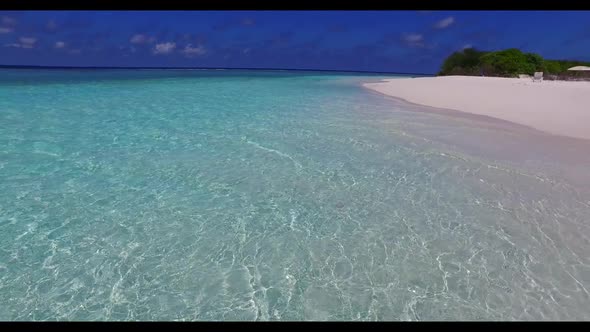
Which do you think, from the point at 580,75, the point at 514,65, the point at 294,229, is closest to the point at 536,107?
the point at 294,229

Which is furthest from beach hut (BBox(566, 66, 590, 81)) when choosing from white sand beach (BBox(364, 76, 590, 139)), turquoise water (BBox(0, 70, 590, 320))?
turquoise water (BBox(0, 70, 590, 320))

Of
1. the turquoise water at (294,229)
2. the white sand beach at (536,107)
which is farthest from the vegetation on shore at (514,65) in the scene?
the turquoise water at (294,229)

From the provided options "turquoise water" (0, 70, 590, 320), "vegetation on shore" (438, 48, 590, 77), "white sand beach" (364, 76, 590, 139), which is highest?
"vegetation on shore" (438, 48, 590, 77)

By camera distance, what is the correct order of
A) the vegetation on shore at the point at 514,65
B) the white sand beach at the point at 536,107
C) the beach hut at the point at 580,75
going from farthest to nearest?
the vegetation on shore at the point at 514,65
the beach hut at the point at 580,75
the white sand beach at the point at 536,107

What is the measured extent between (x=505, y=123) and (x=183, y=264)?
40.6ft

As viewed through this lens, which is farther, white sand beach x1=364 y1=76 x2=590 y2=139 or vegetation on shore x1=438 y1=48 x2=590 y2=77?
vegetation on shore x1=438 y1=48 x2=590 y2=77

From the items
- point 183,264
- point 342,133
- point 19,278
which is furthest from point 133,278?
point 342,133

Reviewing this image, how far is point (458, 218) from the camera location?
5293 millimetres

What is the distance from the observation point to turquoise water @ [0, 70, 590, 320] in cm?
352

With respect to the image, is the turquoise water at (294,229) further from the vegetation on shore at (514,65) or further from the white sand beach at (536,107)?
the vegetation on shore at (514,65)

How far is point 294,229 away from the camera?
195 inches

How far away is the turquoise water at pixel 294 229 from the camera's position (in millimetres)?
3523

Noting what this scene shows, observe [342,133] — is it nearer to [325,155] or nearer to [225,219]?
[325,155]

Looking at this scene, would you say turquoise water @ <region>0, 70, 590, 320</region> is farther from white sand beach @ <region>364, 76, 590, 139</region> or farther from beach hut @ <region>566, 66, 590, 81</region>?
beach hut @ <region>566, 66, 590, 81</region>
